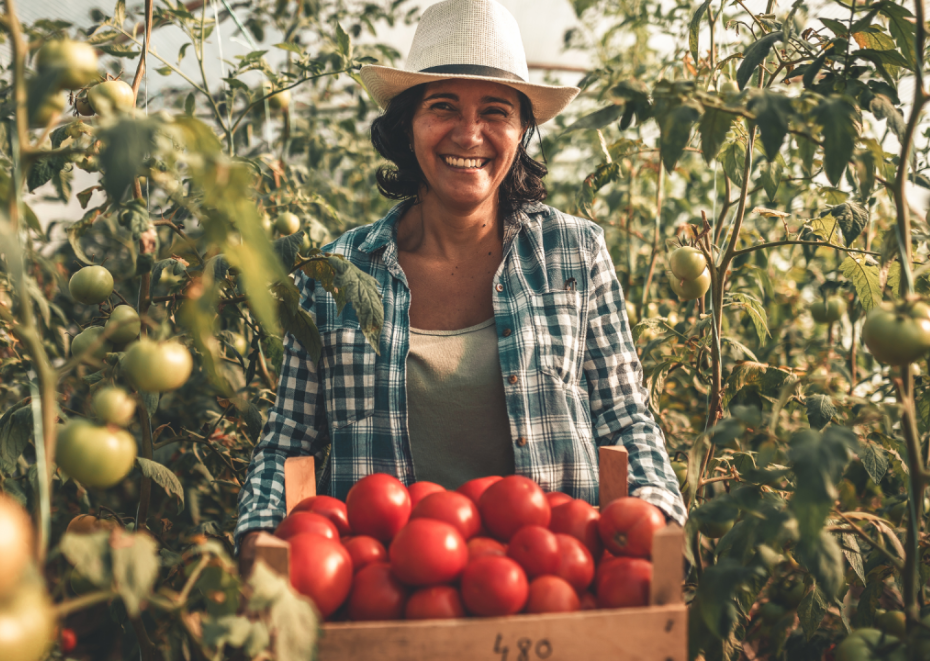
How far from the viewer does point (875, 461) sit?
114 centimetres

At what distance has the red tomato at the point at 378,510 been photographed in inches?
36.1

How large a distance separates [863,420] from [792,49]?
764 millimetres

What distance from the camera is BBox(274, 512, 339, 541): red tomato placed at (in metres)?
0.85

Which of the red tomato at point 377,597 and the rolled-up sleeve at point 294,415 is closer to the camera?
the red tomato at point 377,597

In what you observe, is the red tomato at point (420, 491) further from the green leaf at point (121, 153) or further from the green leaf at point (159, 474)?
the green leaf at point (121, 153)

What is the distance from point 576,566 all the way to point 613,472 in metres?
0.28

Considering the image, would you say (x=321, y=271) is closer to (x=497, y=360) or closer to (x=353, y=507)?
(x=353, y=507)

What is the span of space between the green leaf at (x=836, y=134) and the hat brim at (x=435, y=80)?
0.75 m

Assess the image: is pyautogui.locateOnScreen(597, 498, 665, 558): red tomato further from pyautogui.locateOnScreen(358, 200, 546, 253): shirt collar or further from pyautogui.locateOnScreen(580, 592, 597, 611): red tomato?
pyautogui.locateOnScreen(358, 200, 546, 253): shirt collar

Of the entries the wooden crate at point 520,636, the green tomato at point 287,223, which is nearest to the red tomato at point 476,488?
the wooden crate at point 520,636

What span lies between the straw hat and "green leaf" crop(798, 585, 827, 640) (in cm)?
110

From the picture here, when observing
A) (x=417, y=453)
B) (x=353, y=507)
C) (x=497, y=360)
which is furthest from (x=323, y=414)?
(x=353, y=507)

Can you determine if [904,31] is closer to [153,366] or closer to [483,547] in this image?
[483,547]

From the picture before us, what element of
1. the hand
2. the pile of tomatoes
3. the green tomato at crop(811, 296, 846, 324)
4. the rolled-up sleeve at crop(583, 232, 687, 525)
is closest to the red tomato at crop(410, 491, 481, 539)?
the pile of tomatoes
